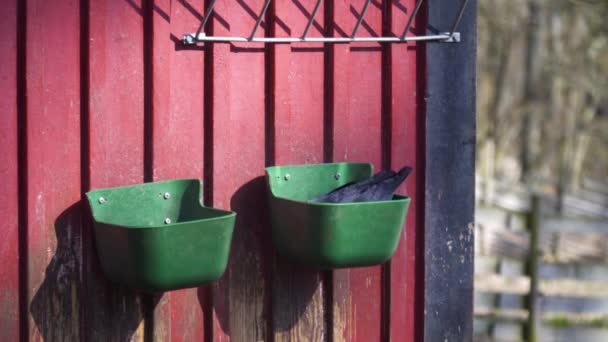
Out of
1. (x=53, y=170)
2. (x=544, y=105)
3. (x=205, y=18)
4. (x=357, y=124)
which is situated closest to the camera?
(x=53, y=170)

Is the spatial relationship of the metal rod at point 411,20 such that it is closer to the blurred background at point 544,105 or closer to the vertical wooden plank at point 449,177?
the vertical wooden plank at point 449,177

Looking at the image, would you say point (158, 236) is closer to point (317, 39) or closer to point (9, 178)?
point (9, 178)

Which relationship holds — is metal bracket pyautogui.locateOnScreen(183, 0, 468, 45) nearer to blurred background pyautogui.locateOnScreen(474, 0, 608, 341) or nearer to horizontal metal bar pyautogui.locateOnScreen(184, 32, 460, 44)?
horizontal metal bar pyautogui.locateOnScreen(184, 32, 460, 44)

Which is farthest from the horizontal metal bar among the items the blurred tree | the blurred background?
the blurred tree

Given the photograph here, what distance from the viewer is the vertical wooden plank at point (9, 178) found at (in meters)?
2.95

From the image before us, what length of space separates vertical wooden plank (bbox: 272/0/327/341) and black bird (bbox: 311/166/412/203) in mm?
193

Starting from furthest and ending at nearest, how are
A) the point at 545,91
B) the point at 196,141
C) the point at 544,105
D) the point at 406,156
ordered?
the point at 545,91 < the point at 544,105 < the point at 406,156 < the point at 196,141

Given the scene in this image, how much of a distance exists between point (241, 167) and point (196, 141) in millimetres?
171

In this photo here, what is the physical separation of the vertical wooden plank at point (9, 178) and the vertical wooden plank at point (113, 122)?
21 centimetres

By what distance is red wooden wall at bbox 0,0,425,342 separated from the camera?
3008 millimetres

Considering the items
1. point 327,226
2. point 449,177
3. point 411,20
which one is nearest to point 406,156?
point 449,177

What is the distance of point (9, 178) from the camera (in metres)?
2.97

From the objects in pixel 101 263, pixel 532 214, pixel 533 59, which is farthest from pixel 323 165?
pixel 533 59

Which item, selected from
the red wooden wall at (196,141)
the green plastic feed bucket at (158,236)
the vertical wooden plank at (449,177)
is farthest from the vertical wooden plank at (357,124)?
the green plastic feed bucket at (158,236)
